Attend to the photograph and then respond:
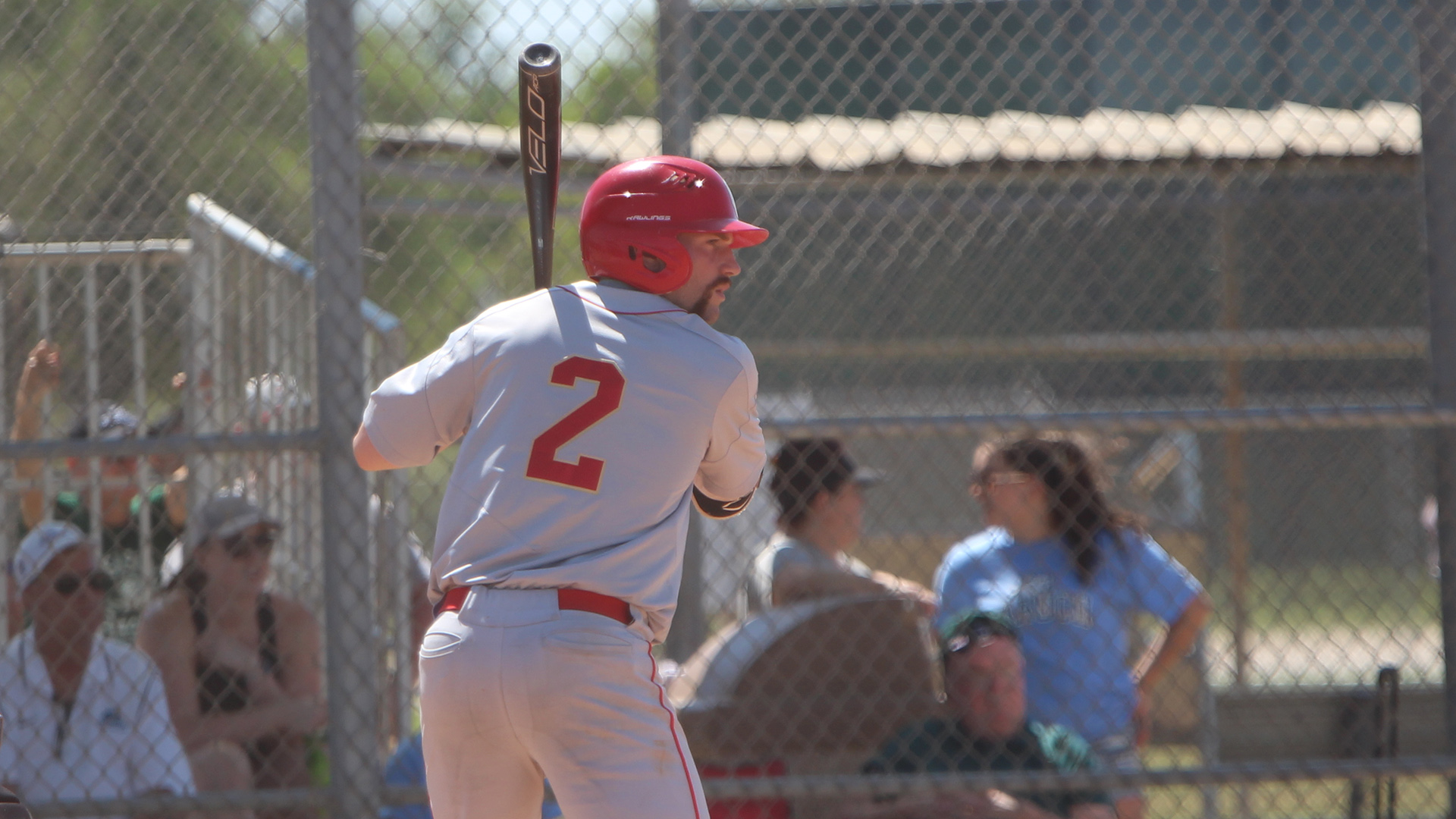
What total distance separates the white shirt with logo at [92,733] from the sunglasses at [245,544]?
A: 361mm

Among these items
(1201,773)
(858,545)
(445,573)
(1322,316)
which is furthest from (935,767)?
(1322,316)

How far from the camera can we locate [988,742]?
3.73 metres

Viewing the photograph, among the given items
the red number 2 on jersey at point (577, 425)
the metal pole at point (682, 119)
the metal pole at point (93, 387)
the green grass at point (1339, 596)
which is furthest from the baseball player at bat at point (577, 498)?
the green grass at point (1339, 596)

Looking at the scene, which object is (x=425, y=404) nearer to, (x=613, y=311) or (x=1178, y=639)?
(x=613, y=311)

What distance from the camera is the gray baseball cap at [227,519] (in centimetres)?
362

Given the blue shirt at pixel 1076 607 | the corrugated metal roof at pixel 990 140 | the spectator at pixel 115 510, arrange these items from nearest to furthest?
1. the spectator at pixel 115 510
2. the blue shirt at pixel 1076 607
3. the corrugated metal roof at pixel 990 140

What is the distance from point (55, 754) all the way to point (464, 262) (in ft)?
52.7

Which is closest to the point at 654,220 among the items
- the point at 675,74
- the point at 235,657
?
the point at 675,74

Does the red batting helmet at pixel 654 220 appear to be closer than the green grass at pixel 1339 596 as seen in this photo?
Yes

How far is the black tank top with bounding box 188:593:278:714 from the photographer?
3.74 m

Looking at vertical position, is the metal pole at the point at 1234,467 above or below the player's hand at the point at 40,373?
above

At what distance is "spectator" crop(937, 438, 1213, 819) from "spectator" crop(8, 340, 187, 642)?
2528mm

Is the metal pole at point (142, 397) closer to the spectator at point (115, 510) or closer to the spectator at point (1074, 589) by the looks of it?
the spectator at point (115, 510)

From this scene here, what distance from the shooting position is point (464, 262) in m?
19.1
